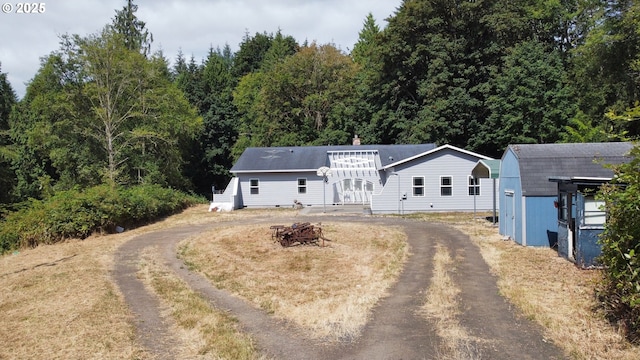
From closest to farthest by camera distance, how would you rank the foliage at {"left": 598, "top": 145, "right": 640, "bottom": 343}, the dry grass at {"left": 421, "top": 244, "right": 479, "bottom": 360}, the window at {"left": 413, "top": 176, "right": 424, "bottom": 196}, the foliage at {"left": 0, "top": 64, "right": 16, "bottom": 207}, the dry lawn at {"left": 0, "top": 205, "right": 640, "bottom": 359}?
the dry grass at {"left": 421, "top": 244, "right": 479, "bottom": 360} < the foliage at {"left": 598, "top": 145, "right": 640, "bottom": 343} < the dry lawn at {"left": 0, "top": 205, "right": 640, "bottom": 359} < the window at {"left": 413, "top": 176, "right": 424, "bottom": 196} < the foliage at {"left": 0, "top": 64, "right": 16, "bottom": 207}

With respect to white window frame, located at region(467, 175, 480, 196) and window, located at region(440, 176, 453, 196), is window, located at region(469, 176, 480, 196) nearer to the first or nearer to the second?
white window frame, located at region(467, 175, 480, 196)

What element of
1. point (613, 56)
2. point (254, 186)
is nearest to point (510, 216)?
point (613, 56)

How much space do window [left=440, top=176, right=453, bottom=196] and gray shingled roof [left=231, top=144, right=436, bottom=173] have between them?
18.7ft

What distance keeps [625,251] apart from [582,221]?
505cm

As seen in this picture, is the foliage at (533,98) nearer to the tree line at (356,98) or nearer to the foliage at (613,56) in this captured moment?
the tree line at (356,98)

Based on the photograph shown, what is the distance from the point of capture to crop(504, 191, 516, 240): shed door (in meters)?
16.5

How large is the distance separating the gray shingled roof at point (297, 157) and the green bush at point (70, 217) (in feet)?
32.4

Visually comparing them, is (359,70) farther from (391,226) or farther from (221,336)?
(221,336)

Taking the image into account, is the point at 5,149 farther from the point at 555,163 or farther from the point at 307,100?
the point at 555,163

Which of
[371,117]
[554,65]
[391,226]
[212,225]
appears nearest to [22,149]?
[212,225]

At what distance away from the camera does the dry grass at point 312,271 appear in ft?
28.1

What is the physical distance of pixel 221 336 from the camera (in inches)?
292

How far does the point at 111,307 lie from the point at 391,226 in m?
14.0

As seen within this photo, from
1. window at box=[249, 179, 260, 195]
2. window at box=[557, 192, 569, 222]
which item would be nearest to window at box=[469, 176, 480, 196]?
window at box=[557, 192, 569, 222]
